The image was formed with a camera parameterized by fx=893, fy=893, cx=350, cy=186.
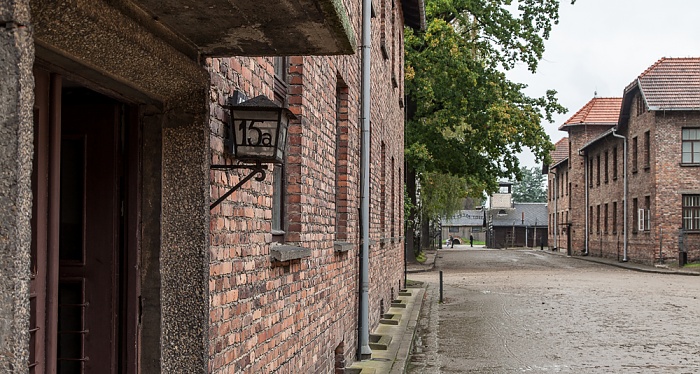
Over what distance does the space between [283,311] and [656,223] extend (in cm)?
3347

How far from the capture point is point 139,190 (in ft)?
13.0

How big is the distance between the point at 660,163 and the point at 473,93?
1024cm

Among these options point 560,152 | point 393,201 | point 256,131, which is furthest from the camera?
point 560,152

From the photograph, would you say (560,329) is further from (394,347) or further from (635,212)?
Result: (635,212)

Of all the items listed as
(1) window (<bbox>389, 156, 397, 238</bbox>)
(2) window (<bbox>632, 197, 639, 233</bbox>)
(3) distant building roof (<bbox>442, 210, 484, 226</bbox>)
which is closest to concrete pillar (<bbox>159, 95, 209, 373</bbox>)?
(1) window (<bbox>389, 156, 397, 238</bbox>)

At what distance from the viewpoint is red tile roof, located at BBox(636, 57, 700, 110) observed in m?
36.3

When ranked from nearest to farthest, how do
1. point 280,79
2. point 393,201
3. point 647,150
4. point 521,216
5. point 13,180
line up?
point 13,180 → point 280,79 → point 393,201 → point 647,150 → point 521,216

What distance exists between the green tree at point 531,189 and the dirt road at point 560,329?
4859 inches

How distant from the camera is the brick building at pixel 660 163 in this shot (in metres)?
36.4

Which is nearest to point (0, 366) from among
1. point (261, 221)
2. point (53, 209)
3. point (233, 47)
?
point (53, 209)

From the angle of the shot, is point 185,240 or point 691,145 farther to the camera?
point 691,145

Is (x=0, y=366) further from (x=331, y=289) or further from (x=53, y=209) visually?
(x=331, y=289)

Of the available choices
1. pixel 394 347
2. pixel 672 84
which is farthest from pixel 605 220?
pixel 394 347

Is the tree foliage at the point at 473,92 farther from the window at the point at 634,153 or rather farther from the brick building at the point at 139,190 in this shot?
the brick building at the point at 139,190
